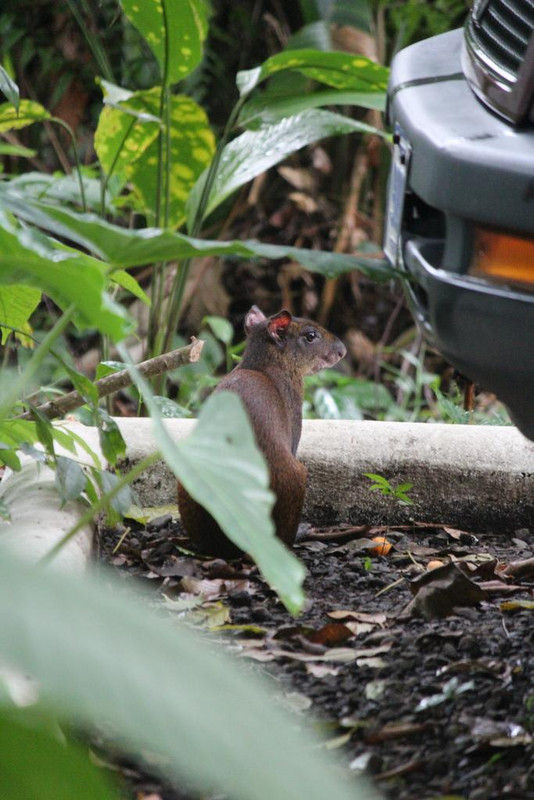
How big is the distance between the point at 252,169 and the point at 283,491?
4.16 feet

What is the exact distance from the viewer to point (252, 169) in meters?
3.36

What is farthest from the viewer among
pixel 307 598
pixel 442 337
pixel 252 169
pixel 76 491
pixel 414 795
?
pixel 252 169

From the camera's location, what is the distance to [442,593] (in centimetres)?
214

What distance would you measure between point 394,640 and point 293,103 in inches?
83.7

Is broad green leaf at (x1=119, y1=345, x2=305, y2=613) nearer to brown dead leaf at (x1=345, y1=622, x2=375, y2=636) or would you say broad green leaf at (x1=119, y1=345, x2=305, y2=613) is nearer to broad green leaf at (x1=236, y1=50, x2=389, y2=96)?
brown dead leaf at (x1=345, y1=622, x2=375, y2=636)

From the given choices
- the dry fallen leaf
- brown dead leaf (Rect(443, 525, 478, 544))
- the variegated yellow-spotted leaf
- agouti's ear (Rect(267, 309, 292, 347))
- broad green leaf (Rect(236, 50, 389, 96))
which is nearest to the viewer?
the dry fallen leaf

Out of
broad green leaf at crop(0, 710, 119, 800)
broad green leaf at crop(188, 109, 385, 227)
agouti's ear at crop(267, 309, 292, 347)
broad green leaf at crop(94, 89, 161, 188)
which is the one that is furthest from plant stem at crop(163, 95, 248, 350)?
broad green leaf at crop(0, 710, 119, 800)

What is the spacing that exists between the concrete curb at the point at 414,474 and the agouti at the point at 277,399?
16 centimetres

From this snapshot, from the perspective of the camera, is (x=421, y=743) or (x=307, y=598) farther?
(x=307, y=598)

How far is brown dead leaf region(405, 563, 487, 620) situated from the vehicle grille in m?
0.98

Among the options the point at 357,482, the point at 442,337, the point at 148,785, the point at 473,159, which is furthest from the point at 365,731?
the point at 357,482

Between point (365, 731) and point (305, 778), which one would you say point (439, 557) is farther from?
point (305, 778)

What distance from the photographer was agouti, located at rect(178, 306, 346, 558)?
8.28 feet

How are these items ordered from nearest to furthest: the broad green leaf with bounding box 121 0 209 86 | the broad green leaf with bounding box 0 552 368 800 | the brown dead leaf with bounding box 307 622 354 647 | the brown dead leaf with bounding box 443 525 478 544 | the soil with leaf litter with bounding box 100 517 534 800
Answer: the broad green leaf with bounding box 0 552 368 800, the soil with leaf litter with bounding box 100 517 534 800, the brown dead leaf with bounding box 307 622 354 647, the brown dead leaf with bounding box 443 525 478 544, the broad green leaf with bounding box 121 0 209 86
